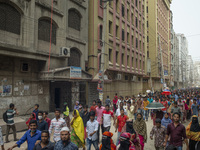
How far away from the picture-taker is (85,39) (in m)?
17.8

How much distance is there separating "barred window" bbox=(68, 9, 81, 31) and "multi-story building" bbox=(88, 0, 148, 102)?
6.85 ft

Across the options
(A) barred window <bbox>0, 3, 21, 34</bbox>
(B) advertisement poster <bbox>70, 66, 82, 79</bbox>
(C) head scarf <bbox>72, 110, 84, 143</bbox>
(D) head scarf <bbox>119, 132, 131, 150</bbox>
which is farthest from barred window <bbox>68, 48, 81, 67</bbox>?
(D) head scarf <bbox>119, 132, 131, 150</bbox>

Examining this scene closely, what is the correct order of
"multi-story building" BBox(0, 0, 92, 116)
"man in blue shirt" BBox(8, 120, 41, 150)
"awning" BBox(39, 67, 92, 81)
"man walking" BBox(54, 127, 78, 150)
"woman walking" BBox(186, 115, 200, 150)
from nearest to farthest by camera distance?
"man walking" BBox(54, 127, 78, 150)
"man in blue shirt" BBox(8, 120, 41, 150)
"woman walking" BBox(186, 115, 200, 150)
"multi-story building" BBox(0, 0, 92, 116)
"awning" BBox(39, 67, 92, 81)

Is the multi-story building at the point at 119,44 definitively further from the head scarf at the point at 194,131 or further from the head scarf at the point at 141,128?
the head scarf at the point at 194,131

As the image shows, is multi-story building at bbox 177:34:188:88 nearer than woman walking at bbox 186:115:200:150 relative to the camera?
No

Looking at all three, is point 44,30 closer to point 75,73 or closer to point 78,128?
→ point 75,73

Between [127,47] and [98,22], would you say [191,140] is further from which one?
[127,47]

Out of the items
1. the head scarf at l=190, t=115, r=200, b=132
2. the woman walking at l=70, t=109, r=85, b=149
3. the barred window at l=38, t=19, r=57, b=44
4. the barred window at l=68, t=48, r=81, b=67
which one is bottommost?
the woman walking at l=70, t=109, r=85, b=149

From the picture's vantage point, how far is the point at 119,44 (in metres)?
24.9

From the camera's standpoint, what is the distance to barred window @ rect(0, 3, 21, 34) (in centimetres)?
1078

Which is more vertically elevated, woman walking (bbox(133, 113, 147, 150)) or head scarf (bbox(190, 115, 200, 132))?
head scarf (bbox(190, 115, 200, 132))

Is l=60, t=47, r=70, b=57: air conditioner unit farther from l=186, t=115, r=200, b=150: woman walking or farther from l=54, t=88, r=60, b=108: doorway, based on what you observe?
l=186, t=115, r=200, b=150: woman walking

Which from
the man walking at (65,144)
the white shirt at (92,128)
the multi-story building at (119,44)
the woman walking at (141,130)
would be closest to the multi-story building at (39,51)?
the multi-story building at (119,44)

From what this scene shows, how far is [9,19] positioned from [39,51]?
2736 millimetres
